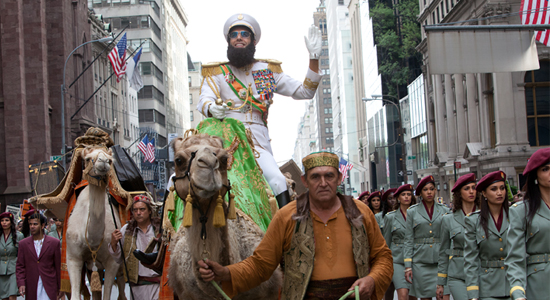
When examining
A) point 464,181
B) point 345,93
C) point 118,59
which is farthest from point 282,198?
point 345,93

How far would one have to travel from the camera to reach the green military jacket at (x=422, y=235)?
32.1ft

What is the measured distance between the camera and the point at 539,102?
3769 centimetres

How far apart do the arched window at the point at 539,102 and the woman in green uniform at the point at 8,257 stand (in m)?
32.1

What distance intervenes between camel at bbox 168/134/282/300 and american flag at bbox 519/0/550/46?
487 inches

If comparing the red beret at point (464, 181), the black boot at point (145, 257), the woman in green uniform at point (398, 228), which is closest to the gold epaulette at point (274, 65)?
the black boot at point (145, 257)

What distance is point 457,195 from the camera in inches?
352

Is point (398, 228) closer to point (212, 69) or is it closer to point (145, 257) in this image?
point (212, 69)

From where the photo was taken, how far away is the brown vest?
4.54 metres

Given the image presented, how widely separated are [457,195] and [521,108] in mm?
30846

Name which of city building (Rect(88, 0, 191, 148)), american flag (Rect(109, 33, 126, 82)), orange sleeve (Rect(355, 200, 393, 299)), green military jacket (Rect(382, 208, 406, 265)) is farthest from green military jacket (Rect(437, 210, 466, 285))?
city building (Rect(88, 0, 191, 148))

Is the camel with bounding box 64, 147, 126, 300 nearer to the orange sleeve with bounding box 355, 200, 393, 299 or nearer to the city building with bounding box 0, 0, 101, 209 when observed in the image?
the orange sleeve with bounding box 355, 200, 393, 299

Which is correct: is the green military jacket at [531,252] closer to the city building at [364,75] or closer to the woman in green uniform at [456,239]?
the woman in green uniform at [456,239]

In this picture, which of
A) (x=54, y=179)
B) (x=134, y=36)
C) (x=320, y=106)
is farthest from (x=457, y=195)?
(x=320, y=106)

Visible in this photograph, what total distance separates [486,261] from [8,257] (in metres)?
9.17
